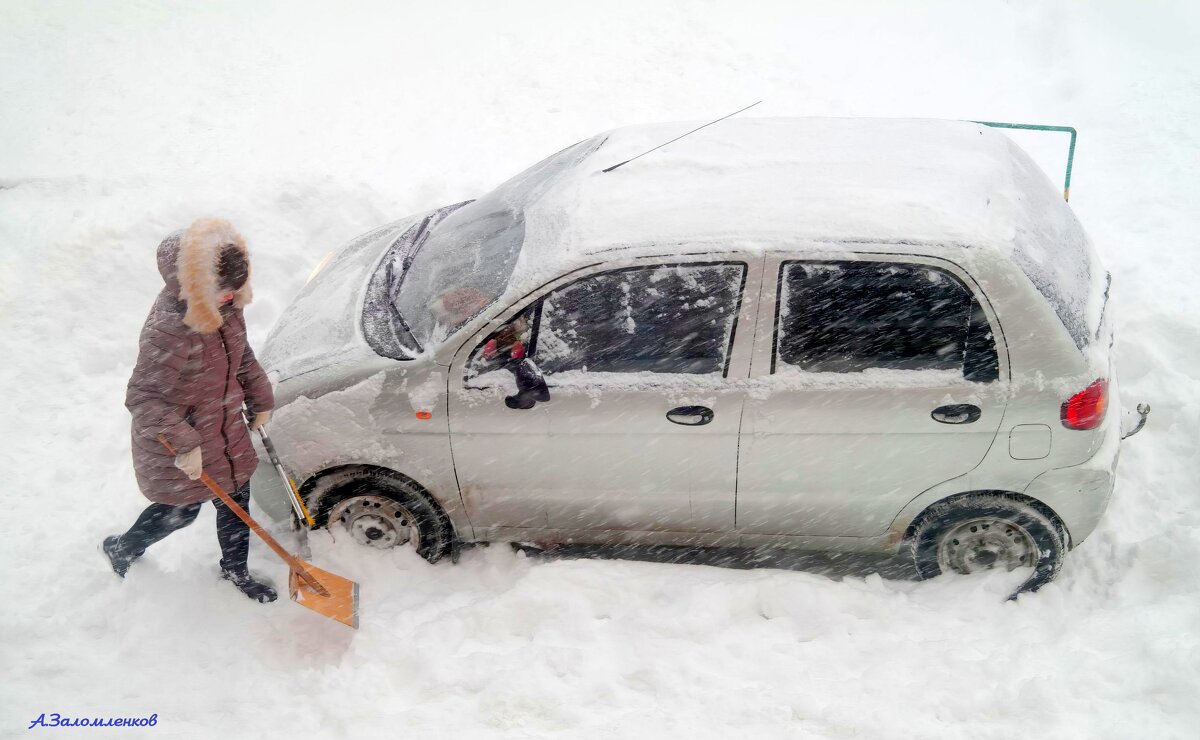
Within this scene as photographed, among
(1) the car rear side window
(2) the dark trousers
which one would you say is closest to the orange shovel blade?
(2) the dark trousers

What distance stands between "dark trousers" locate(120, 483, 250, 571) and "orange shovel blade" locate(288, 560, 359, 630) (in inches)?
14.6

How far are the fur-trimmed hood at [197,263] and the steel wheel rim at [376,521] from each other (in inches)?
45.5

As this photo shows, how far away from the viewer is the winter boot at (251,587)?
3947 mm

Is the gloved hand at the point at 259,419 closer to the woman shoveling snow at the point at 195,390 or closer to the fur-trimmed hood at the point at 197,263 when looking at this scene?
the woman shoveling snow at the point at 195,390

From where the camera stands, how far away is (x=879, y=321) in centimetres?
350

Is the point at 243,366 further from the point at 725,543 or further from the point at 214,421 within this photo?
the point at 725,543

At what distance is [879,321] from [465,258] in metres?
1.91

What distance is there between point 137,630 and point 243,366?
1.24m

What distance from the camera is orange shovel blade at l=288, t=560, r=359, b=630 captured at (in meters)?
3.63

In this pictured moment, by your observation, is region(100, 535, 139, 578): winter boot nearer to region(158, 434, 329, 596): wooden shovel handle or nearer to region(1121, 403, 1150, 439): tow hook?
region(158, 434, 329, 596): wooden shovel handle

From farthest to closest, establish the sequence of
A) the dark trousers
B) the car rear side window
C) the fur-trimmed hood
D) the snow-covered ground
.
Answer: the dark trousers
the car rear side window
the snow-covered ground
the fur-trimmed hood

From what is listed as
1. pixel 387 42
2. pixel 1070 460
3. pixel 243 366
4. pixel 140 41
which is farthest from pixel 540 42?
pixel 1070 460

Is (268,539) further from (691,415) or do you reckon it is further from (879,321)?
(879,321)

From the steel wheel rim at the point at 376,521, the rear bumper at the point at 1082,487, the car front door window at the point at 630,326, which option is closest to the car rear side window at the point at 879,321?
the car front door window at the point at 630,326
